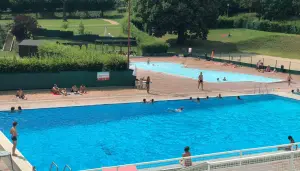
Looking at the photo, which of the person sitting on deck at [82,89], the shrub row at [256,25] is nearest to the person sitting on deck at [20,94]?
the person sitting on deck at [82,89]

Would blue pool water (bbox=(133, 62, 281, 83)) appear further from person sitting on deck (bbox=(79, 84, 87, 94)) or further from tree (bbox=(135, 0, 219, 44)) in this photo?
person sitting on deck (bbox=(79, 84, 87, 94))

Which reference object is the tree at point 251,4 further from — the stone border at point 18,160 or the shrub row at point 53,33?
the stone border at point 18,160

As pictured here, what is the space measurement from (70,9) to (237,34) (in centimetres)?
5130

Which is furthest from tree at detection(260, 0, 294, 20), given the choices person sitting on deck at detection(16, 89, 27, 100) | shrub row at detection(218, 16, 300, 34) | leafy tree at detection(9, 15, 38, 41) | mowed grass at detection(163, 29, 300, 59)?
person sitting on deck at detection(16, 89, 27, 100)

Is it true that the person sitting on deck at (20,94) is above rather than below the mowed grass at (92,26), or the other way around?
below

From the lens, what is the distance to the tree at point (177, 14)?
65.2 m

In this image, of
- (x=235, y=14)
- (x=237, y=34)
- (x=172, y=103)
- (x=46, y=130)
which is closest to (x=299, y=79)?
(x=172, y=103)

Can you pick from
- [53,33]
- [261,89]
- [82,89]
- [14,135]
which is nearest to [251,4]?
[53,33]

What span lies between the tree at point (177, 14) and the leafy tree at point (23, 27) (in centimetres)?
1711

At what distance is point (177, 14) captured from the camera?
2576 inches

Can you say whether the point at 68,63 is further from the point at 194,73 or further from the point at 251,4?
the point at 251,4

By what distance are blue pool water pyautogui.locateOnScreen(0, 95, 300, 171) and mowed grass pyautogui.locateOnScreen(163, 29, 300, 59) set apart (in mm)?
31668

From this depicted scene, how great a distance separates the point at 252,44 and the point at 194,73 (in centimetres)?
2564

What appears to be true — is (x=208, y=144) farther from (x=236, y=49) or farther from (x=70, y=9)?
(x=70, y=9)
